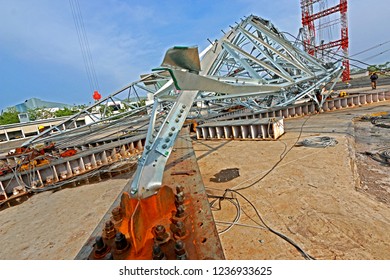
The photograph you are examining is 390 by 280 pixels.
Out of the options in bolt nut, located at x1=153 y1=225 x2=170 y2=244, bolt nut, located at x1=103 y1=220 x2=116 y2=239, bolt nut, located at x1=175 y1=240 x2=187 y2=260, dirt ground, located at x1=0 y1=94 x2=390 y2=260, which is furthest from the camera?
dirt ground, located at x1=0 y1=94 x2=390 y2=260

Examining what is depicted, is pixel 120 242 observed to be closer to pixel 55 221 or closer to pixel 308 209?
pixel 308 209

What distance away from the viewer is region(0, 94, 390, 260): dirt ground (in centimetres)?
334

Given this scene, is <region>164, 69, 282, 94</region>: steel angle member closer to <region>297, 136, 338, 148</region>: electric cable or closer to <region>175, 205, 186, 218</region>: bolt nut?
<region>175, 205, 186, 218</region>: bolt nut

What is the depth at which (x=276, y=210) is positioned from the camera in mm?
4344

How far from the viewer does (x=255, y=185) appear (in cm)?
563

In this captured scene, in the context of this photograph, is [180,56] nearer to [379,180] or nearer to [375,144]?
[379,180]

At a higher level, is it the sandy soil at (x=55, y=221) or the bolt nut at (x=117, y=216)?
the bolt nut at (x=117, y=216)

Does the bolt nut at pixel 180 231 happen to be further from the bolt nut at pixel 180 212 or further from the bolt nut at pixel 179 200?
the bolt nut at pixel 179 200

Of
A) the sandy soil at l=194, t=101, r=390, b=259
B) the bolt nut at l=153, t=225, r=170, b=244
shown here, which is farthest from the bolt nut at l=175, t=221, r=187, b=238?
the sandy soil at l=194, t=101, r=390, b=259

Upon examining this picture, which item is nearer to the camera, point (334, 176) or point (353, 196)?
point (353, 196)

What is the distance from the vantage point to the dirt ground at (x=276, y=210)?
334 cm

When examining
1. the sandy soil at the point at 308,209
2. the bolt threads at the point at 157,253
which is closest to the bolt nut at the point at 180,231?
the bolt threads at the point at 157,253
